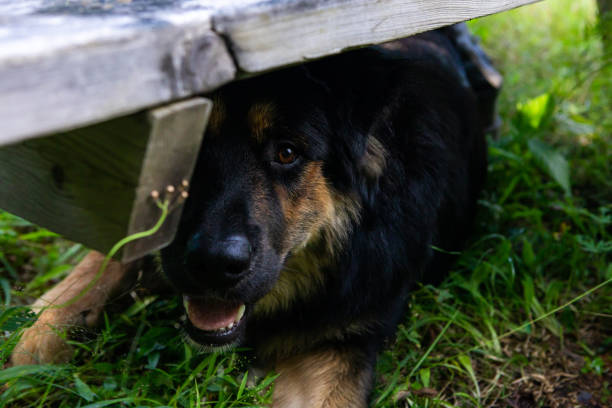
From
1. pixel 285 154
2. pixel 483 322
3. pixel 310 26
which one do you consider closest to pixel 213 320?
pixel 285 154

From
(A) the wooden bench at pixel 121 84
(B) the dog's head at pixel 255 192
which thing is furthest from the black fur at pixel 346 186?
(A) the wooden bench at pixel 121 84

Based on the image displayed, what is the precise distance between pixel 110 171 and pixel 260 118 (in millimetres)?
638

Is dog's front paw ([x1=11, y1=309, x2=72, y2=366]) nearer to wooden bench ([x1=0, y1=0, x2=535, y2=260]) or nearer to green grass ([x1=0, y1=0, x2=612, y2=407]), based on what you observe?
green grass ([x1=0, y1=0, x2=612, y2=407])

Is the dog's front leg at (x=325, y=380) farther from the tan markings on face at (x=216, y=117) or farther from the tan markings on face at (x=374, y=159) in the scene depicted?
the tan markings on face at (x=216, y=117)

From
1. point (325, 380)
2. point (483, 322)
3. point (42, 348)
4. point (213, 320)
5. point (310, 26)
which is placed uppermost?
point (310, 26)

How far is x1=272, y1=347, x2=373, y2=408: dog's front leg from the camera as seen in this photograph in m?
2.14

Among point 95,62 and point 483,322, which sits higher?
point 95,62

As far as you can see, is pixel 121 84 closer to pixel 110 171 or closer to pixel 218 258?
pixel 110 171

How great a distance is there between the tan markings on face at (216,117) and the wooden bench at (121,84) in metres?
0.44

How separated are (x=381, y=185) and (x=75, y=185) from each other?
1.18 metres

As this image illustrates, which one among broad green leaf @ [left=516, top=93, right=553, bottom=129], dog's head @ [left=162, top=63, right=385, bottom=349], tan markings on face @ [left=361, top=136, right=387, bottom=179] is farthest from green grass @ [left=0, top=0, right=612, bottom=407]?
tan markings on face @ [left=361, top=136, right=387, bottom=179]

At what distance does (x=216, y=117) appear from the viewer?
1.79m

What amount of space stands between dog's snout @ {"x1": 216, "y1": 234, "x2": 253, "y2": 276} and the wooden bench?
28 cm

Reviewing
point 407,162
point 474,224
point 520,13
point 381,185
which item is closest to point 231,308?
point 381,185
